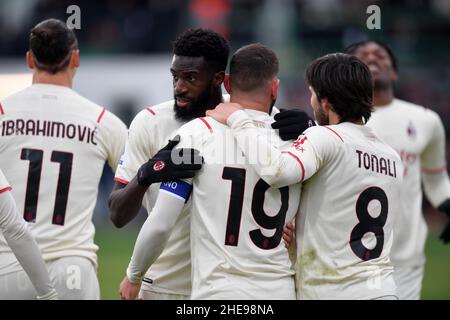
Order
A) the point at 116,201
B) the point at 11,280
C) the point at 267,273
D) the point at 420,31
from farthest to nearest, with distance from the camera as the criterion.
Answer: the point at 420,31
the point at 11,280
the point at 116,201
the point at 267,273

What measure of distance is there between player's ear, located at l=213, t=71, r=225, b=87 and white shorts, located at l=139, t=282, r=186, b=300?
138 centimetres

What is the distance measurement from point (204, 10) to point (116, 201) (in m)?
17.1

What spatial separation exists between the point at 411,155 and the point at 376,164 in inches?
113

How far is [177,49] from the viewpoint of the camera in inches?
234

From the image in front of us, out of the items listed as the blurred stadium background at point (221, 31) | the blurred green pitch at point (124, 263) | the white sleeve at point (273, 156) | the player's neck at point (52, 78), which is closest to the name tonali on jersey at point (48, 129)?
the player's neck at point (52, 78)

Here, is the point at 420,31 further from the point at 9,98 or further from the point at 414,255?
the point at 9,98

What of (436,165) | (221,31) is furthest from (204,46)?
(221,31)

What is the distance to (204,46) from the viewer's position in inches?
233

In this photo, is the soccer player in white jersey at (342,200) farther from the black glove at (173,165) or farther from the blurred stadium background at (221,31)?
the blurred stadium background at (221,31)

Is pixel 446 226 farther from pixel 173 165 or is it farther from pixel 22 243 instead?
pixel 22 243

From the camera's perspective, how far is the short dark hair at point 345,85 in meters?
5.71

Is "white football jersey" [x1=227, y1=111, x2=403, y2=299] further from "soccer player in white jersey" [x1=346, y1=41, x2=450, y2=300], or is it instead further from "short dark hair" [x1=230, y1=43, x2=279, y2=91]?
"soccer player in white jersey" [x1=346, y1=41, x2=450, y2=300]

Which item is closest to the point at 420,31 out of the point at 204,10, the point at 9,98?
the point at 204,10

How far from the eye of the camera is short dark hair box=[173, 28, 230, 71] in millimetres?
5922
